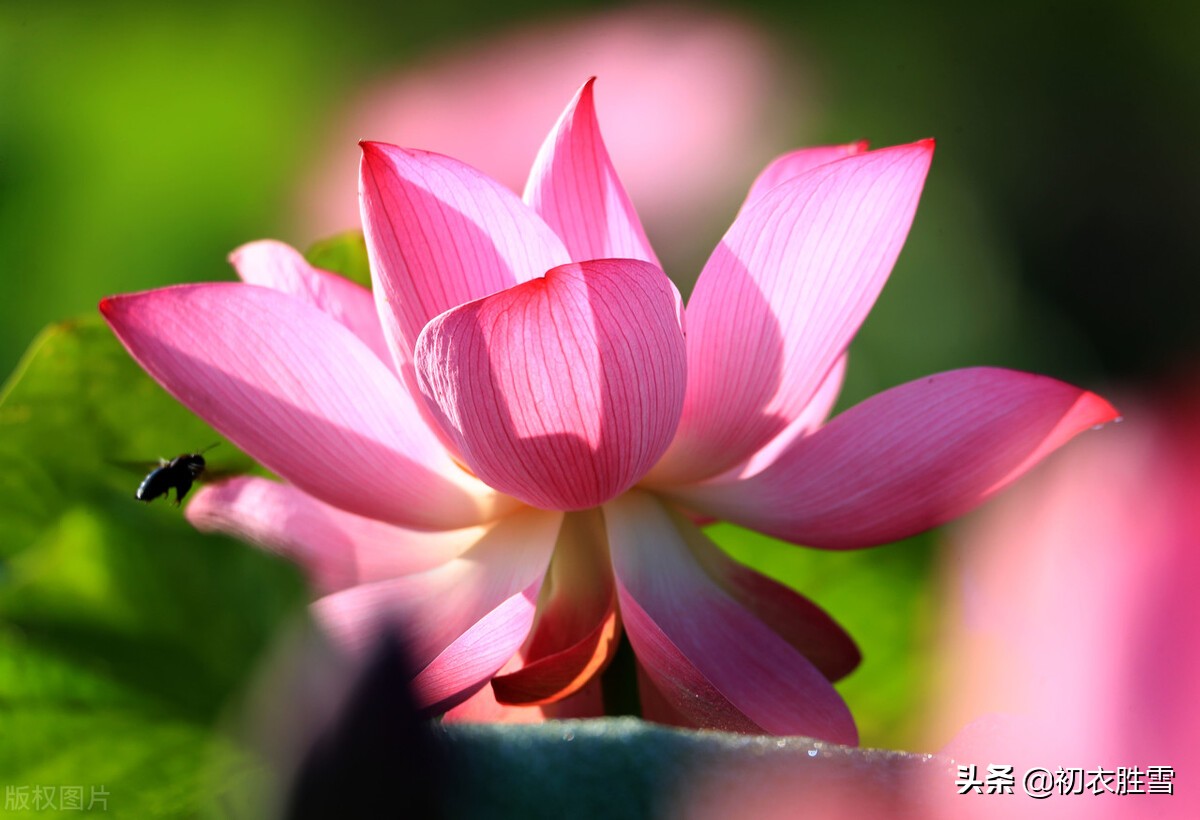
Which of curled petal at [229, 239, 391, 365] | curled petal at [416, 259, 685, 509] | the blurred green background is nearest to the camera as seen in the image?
curled petal at [416, 259, 685, 509]

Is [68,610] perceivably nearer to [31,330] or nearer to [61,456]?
[61,456]

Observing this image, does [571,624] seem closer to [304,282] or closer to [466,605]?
[466,605]

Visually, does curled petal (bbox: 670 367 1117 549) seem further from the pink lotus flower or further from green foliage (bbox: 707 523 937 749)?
green foliage (bbox: 707 523 937 749)

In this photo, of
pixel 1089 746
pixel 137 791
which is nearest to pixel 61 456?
pixel 137 791

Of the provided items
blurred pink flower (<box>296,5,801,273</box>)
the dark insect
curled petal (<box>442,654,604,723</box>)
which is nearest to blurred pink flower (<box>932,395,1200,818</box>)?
curled petal (<box>442,654,604,723</box>)

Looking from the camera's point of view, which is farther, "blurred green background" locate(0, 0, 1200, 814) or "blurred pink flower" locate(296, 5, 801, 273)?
"blurred pink flower" locate(296, 5, 801, 273)

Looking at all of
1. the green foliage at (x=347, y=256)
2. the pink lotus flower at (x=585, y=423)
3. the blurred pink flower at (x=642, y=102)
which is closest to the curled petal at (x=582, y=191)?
the pink lotus flower at (x=585, y=423)

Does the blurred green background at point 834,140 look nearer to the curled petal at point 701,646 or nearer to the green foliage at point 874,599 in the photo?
the green foliage at point 874,599
